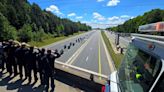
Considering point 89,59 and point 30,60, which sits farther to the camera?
point 89,59

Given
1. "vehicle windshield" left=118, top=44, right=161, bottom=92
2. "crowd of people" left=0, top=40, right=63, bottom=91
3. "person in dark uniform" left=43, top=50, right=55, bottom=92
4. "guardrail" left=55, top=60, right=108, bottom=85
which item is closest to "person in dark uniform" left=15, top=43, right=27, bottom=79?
"crowd of people" left=0, top=40, right=63, bottom=91

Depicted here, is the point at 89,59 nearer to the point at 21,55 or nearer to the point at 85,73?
the point at 85,73

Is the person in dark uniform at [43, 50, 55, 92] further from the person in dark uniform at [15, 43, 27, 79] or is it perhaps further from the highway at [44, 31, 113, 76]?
the highway at [44, 31, 113, 76]

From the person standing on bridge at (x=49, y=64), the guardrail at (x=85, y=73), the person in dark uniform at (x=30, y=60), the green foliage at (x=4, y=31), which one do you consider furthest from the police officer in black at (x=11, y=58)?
the green foliage at (x=4, y=31)

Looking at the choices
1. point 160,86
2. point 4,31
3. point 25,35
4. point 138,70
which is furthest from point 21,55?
point 25,35

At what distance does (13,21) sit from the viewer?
219 feet

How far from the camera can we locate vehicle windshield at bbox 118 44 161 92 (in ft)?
8.45

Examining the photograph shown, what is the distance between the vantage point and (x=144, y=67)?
10.0 ft

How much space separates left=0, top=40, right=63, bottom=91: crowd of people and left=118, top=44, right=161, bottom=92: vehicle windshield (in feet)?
19.7

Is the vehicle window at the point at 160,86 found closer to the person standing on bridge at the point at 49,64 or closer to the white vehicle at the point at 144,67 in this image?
the white vehicle at the point at 144,67

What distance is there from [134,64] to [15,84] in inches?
313

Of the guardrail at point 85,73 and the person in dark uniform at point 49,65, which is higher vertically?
the person in dark uniform at point 49,65

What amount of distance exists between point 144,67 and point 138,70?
0.26m

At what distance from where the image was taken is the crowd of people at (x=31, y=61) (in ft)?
32.5
